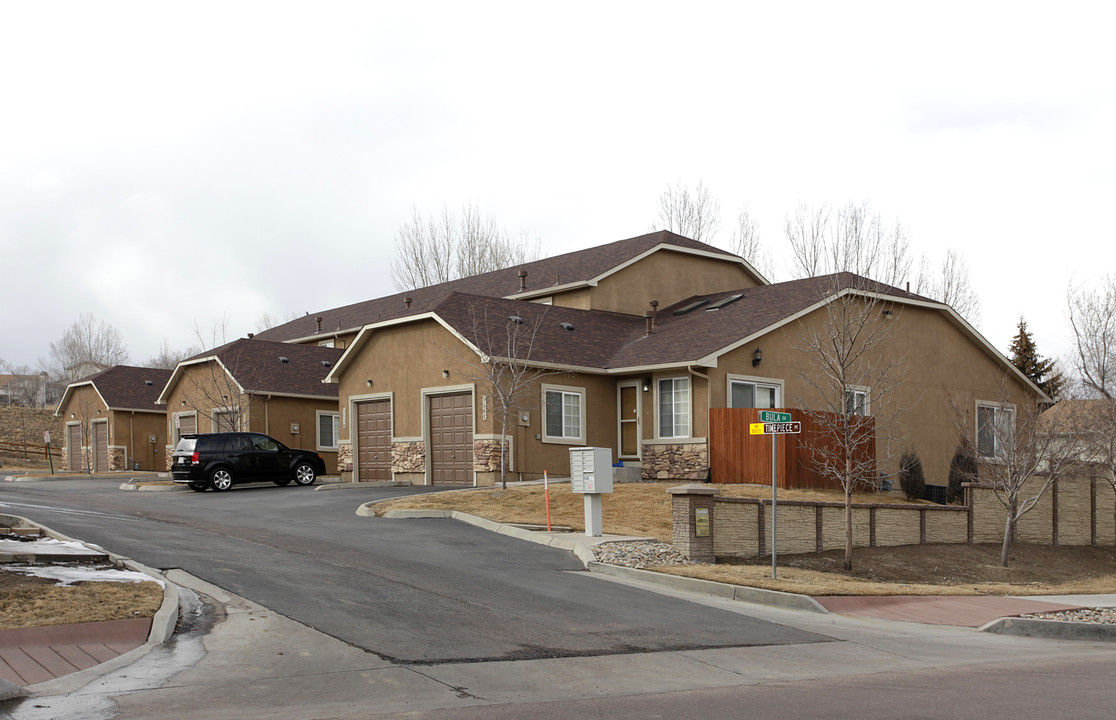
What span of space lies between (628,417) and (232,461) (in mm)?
11438

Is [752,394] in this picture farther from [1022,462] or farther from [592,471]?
[592,471]

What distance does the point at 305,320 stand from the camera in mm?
49969

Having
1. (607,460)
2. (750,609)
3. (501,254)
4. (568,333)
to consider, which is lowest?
(750,609)

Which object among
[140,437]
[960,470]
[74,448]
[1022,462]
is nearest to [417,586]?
[1022,462]

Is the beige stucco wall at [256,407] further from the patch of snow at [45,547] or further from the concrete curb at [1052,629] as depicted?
the concrete curb at [1052,629]

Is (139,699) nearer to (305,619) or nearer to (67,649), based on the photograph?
(67,649)

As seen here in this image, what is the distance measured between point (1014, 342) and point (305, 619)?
164 ft

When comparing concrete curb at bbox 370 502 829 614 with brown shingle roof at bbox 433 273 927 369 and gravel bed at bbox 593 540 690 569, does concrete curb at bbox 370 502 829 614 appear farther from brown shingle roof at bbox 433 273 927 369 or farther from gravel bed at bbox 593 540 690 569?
brown shingle roof at bbox 433 273 927 369

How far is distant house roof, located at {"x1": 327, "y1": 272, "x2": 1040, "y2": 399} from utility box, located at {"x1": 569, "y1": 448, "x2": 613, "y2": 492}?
7.75 meters

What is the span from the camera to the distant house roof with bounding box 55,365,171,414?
4531 cm

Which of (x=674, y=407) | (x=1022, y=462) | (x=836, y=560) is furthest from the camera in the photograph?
(x=674, y=407)

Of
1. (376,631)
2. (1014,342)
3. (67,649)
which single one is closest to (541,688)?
(376,631)

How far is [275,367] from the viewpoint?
38.2 m

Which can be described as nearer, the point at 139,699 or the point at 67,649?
the point at 139,699
